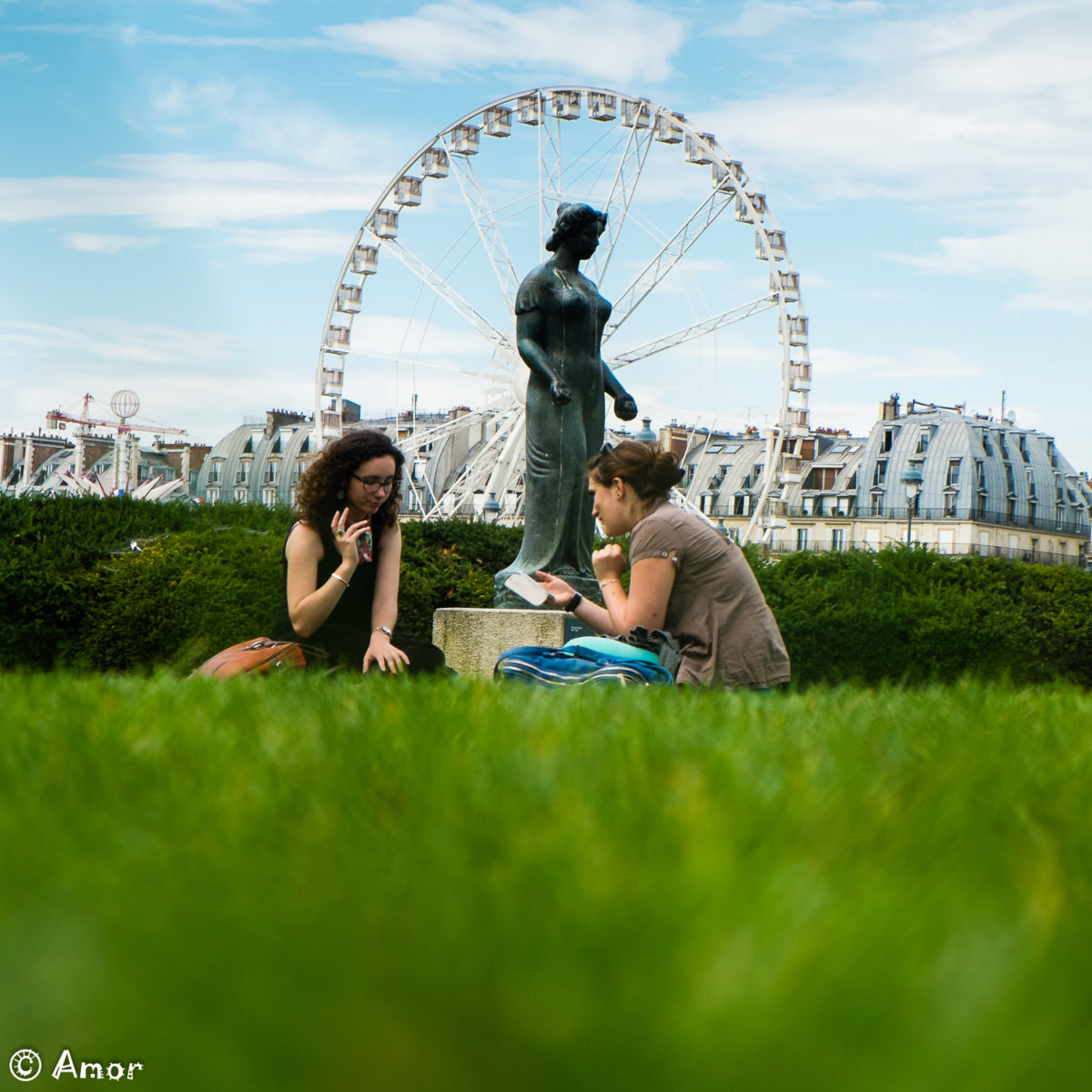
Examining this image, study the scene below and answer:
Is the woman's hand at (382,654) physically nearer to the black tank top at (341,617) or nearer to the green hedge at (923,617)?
the black tank top at (341,617)

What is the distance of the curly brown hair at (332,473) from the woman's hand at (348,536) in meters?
0.08

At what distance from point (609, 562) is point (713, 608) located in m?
0.45

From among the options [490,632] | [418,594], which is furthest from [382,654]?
[418,594]

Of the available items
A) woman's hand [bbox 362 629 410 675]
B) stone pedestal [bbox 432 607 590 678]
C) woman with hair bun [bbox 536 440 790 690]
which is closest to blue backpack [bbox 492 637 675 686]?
woman with hair bun [bbox 536 440 790 690]

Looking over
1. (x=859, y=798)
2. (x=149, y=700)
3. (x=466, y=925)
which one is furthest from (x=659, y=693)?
(x=466, y=925)

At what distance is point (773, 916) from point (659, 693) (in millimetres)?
1558

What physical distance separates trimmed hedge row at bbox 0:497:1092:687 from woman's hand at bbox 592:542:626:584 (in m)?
4.45

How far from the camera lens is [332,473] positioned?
15.4 feet

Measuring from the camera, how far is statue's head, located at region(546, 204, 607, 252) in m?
7.63

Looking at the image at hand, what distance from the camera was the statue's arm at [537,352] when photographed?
7.44 meters

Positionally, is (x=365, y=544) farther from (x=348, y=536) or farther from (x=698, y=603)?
(x=698, y=603)

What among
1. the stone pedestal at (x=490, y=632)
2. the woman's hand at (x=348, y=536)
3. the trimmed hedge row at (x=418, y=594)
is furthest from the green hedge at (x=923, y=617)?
the woman's hand at (x=348, y=536)

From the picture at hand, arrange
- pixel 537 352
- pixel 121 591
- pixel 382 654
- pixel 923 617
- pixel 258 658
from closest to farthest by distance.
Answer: pixel 258 658 → pixel 382 654 → pixel 537 352 → pixel 121 591 → pixel 923 617

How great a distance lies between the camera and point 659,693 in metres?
2.35
